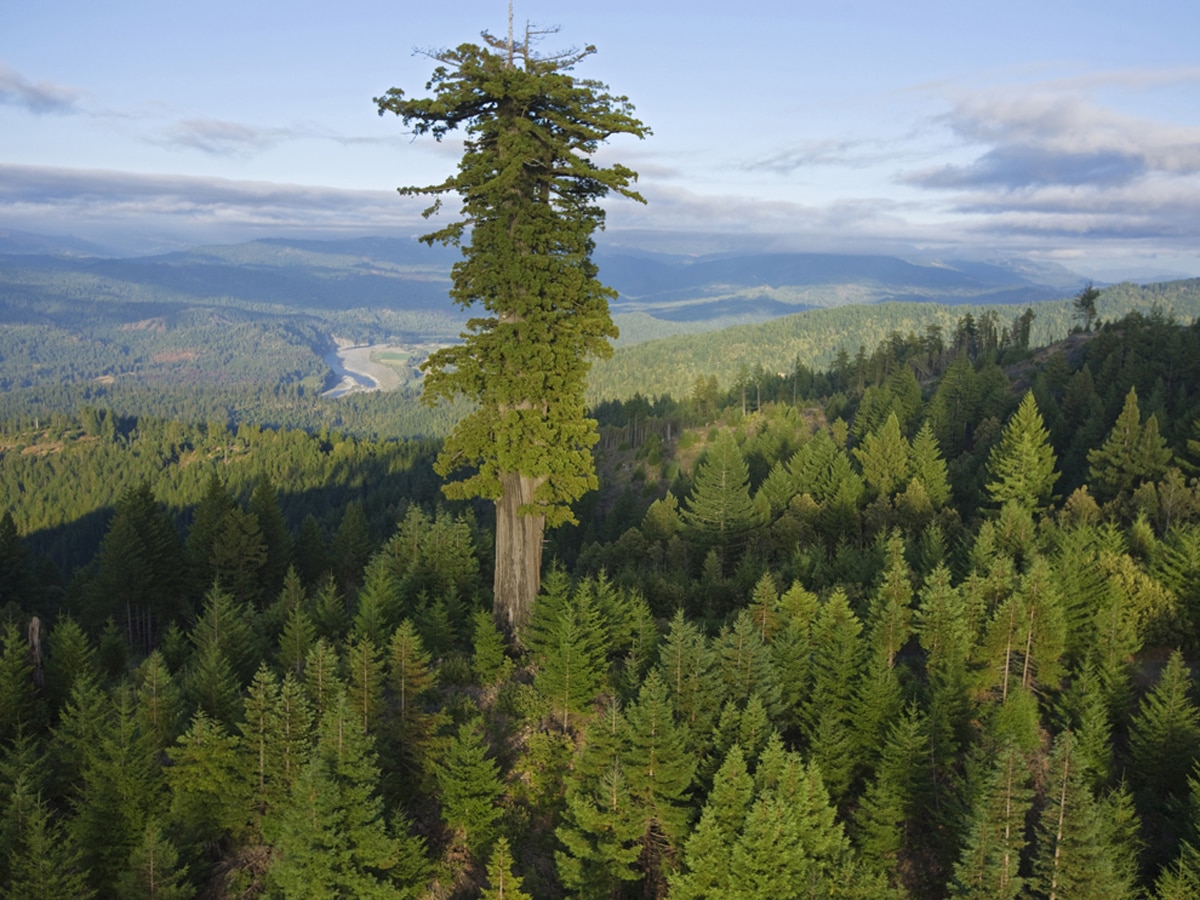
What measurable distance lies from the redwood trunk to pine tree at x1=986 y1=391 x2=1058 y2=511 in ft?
116

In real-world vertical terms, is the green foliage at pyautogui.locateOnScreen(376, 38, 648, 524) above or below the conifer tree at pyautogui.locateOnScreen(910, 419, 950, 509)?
above

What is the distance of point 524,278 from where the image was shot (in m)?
19.9

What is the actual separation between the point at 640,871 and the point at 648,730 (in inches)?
103

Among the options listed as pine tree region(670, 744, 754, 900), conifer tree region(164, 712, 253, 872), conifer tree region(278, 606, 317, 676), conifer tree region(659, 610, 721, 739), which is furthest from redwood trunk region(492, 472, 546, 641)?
pine tree region(670, 744, 754, 900)

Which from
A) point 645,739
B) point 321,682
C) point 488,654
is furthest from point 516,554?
point 645,739

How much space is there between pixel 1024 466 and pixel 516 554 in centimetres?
3910

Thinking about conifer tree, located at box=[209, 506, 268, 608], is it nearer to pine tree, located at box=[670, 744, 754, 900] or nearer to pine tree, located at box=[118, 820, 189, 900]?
pine tree, located at box=[118, 820, 189, 900]

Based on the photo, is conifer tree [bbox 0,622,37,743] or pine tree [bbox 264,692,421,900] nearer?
pine tree [bbox 264,692,421,900]

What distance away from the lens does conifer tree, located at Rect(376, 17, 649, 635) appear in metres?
19.4

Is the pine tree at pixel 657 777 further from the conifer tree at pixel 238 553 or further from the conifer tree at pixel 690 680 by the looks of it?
the conifer tree at pixel 238 553

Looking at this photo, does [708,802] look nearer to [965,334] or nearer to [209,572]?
[209,572]

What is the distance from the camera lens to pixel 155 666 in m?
17.6

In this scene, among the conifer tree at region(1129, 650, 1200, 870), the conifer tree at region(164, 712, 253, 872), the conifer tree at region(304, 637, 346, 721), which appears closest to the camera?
the conifer tree at region(164, 712, 253, 872)

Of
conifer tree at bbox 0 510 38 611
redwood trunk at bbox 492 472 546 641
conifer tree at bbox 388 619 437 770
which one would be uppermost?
redwood trunk at bbox 492 472 546 641
